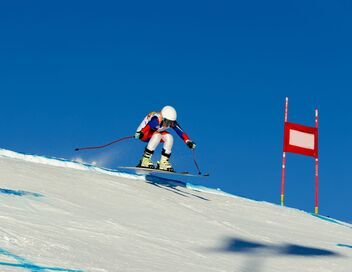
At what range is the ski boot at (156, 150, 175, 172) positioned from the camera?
9.44m

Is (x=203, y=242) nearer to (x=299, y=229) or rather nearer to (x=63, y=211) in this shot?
(x=63, y=211)

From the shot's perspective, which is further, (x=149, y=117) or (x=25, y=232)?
(x=149, y=117)

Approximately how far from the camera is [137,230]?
5.22 meters

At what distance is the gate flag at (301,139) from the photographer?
11953 millimetres

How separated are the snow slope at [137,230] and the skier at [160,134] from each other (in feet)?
1.25

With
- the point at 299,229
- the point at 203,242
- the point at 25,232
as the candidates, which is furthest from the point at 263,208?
the point at 25,232

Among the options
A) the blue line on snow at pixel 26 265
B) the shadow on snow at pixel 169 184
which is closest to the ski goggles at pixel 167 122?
the shadow on snow at pixel 169 184

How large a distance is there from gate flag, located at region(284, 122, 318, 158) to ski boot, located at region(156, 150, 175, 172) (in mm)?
3302

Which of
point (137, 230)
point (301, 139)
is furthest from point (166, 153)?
point (137, 230)

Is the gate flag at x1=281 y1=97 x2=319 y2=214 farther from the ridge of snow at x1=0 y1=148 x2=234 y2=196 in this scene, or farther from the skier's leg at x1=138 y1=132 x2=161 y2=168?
the skier's leg at x1=138 y1=132 x2=161 y2=168

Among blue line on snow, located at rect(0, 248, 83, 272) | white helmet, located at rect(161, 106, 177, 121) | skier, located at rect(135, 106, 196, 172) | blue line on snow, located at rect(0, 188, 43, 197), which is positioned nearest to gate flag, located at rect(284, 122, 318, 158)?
skier, located at rect(135, 106, 196, 172)

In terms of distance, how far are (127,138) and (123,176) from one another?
0.64 meters

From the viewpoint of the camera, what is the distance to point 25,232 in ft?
12.9

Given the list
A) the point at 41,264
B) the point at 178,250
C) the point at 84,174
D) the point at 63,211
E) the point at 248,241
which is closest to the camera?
the point at 41,264
